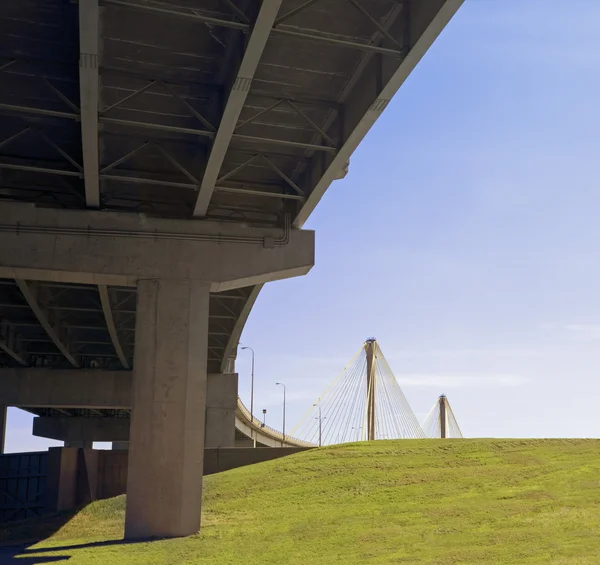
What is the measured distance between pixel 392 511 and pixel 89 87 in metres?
12.1

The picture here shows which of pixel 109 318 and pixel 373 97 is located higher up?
pixel 373 97

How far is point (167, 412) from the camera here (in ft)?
65.6

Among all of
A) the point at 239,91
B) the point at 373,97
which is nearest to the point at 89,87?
the point at 239,91

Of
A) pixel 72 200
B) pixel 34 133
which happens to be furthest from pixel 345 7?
pixel 72 200

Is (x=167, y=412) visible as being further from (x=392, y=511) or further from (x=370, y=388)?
(x=370, y=388)

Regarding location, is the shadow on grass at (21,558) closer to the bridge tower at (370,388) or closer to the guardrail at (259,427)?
Answer: the bridge tower at (370,388)

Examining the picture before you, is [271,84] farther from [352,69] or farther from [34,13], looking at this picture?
[34,13]

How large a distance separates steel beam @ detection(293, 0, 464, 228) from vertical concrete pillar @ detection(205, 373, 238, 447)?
2436 centimetres

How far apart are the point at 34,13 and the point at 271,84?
5337mm

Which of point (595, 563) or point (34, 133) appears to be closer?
point (595, 563)

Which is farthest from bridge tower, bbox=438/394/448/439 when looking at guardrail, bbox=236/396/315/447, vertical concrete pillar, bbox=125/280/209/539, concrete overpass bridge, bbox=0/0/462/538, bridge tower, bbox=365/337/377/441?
vertical concrete pillar, bbox=125/280/209/539

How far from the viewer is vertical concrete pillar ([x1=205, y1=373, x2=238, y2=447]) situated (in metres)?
45.4

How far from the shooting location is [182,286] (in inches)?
835

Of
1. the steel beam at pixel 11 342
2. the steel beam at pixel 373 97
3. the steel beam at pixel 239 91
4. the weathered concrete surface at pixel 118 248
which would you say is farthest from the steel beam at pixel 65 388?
the steel beam at pixel 239 91
